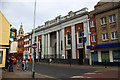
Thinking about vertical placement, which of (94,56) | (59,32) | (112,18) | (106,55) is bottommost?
(94,56)

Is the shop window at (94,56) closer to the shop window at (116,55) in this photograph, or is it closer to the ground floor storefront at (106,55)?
the ground floor storefront at (106,55)

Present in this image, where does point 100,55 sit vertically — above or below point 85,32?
below

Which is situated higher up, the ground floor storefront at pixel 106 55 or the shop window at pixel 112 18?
the shop window at pixel 112 18

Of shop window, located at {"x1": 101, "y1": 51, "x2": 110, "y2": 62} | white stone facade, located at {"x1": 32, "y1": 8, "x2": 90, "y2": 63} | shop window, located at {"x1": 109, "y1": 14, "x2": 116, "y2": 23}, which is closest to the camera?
shop window, located at {"x1": 109, "y1": 14, "x2": 116, "y2": 23}

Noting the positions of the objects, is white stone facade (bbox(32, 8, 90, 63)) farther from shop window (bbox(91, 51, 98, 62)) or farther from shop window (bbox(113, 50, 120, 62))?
shop window (bbox(113, 50, 120, 62))

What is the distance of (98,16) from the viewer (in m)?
24.8

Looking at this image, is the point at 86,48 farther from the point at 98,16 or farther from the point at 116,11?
the point at 116,11

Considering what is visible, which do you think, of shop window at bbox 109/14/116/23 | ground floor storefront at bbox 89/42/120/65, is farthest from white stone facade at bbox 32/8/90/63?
shop window at bbox 109/14/116/23

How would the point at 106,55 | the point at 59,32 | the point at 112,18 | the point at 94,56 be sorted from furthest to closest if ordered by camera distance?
the point at 59,32, the point at 94,56, the point at 106,55, the point at 112,18

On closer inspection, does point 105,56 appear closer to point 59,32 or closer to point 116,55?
point 116,55

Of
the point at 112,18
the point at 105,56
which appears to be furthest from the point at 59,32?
the point at 112,18

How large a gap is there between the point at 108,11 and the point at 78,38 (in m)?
9.64

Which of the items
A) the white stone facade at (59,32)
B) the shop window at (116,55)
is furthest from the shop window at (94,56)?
the shop window at (116,55)

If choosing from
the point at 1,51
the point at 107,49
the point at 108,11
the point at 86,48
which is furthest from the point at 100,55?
the point at 1,51
